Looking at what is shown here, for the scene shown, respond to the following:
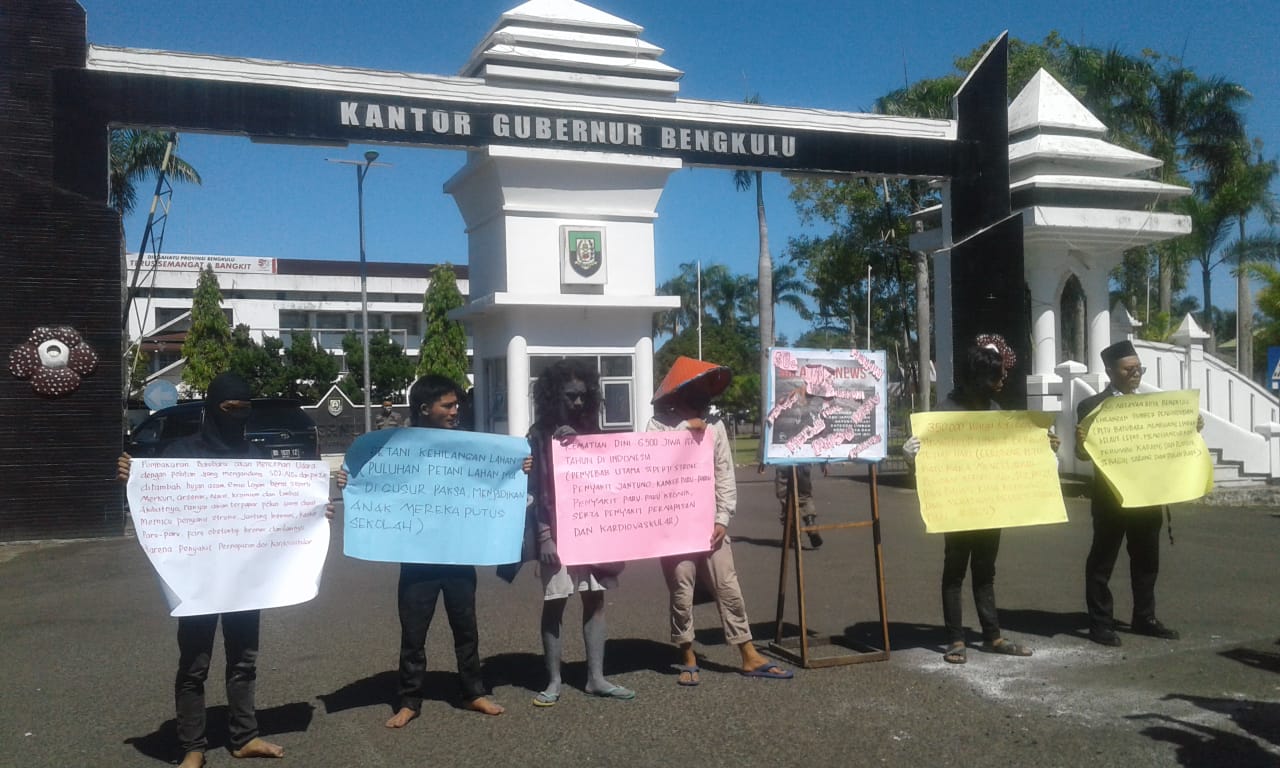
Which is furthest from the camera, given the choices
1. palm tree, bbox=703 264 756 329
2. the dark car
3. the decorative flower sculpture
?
palm tree, bbox=703 264 756 329

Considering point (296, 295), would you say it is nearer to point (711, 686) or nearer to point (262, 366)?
point (262, 366)

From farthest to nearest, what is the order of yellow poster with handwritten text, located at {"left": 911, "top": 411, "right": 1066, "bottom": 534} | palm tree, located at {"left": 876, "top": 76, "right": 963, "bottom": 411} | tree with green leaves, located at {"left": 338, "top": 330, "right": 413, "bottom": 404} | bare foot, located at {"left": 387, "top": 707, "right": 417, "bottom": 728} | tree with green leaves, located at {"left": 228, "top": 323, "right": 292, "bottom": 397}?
tree with green leaves, located at {"left": 338, "top": 330, "right": 413, "bottom": 404}
tree with green leaves, located at {"left": 228, "top": 323, "right": 292, "bottom": 397}
palm tree, located at {"left": 876, "top": 76, "right": 963, "bottom": 411}
yellow poster with handwritten text, located at {"left": 911, "top": 411, "right": 1066, "bottom": 534}
bare foot, located at {"left": 387, "top": 707, "right": 417, "bottom": 728}

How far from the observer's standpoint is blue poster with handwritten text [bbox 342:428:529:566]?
5.73 meters

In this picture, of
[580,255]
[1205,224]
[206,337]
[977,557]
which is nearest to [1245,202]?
[1205,224]

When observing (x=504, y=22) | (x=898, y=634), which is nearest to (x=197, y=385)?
(x=504, y=22)

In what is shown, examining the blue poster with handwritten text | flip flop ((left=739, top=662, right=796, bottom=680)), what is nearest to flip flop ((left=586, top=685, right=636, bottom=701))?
flip flop ((left=739, top=662, right=796, bottom=680))

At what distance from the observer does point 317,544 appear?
18.1 ft

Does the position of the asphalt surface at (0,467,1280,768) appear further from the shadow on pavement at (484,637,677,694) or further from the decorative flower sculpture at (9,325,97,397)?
the decorative flower sculpture at (9,325,97,397)

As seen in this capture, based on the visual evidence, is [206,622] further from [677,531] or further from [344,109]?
[344,109]

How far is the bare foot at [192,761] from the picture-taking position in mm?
4969

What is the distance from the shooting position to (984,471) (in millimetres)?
6918

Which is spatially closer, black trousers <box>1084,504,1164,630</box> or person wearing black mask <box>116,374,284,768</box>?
person wearing black mask <box>116,374,284,768</box>

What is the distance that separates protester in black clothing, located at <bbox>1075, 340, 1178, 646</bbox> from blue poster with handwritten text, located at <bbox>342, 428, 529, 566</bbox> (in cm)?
389

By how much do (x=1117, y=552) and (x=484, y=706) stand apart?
432 centimetres
